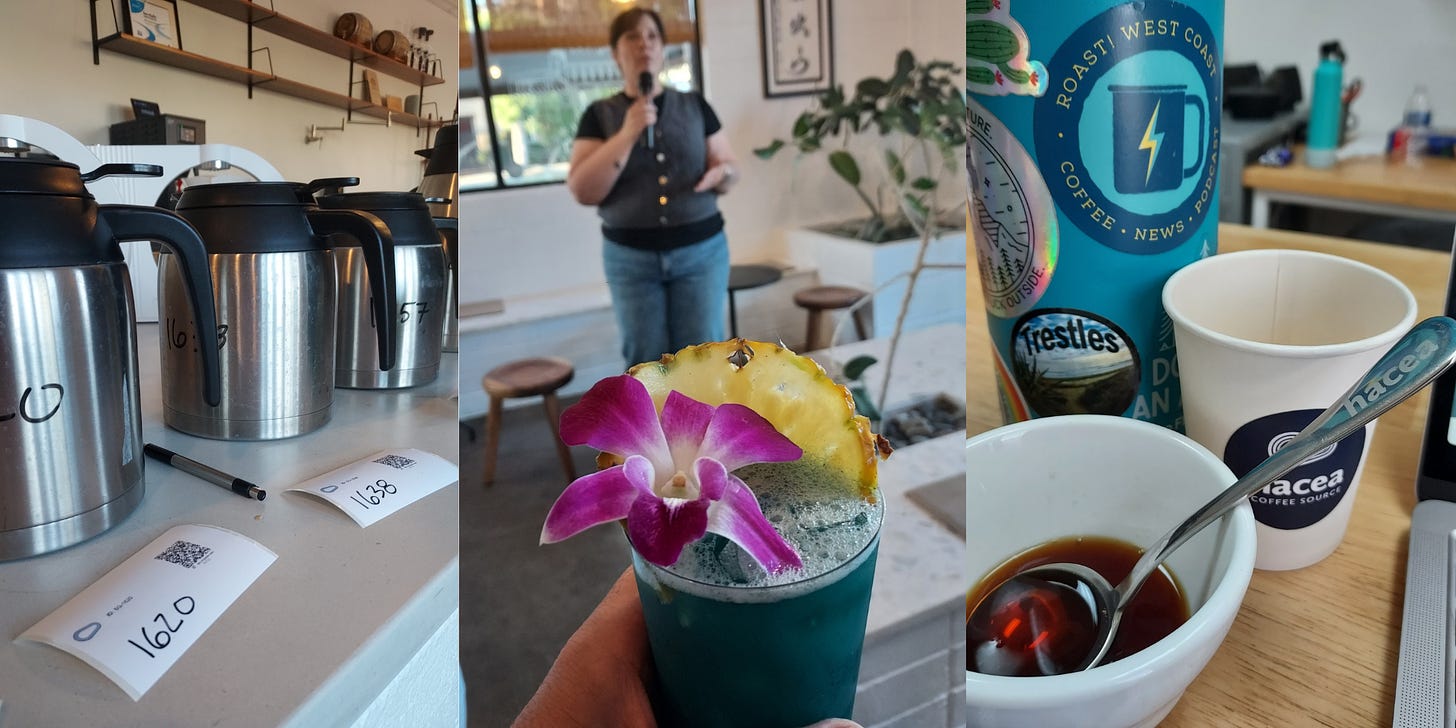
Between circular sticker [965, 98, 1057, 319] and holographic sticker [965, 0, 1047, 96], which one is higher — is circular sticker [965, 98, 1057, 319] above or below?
below

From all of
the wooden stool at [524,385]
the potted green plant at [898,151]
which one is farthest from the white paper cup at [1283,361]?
the wooden stool at [524,385]

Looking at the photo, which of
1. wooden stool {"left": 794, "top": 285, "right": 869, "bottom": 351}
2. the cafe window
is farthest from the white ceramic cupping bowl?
the cafe window

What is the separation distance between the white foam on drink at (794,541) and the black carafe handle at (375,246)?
22 cm

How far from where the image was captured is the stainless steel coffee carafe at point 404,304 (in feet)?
1.20

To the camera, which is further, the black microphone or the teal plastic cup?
the black microphone

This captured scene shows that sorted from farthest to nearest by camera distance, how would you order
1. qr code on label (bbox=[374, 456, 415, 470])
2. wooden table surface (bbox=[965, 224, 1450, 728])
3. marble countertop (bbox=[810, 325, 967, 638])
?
marble countertop (bbox=[810, 325, 967, 638]) → qr code on label (bbox=[374, 456, 415, 470]) → wooden table surface (bbox=[965, 224, 1450, 728])

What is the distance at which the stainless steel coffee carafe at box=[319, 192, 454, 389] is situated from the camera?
0.37 metres

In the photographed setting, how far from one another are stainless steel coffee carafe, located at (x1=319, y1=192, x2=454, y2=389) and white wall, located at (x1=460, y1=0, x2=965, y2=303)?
5.89 ft

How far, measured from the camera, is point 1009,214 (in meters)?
0.29

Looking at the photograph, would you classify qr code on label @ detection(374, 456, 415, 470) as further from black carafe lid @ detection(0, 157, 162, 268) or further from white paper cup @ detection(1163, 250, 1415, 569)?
white paper cup @ detection(1163, 250, 1415, 569)

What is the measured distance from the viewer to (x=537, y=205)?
7.77 feet

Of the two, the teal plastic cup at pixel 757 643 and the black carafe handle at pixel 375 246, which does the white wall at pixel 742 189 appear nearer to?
the black carafe handle at pixel 375 246

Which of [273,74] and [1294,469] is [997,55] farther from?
[273,74]

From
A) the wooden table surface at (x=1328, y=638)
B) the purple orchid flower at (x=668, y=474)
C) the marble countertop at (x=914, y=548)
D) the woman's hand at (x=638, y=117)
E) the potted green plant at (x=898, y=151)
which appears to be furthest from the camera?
the potted green plant at (x=898, y=151)
